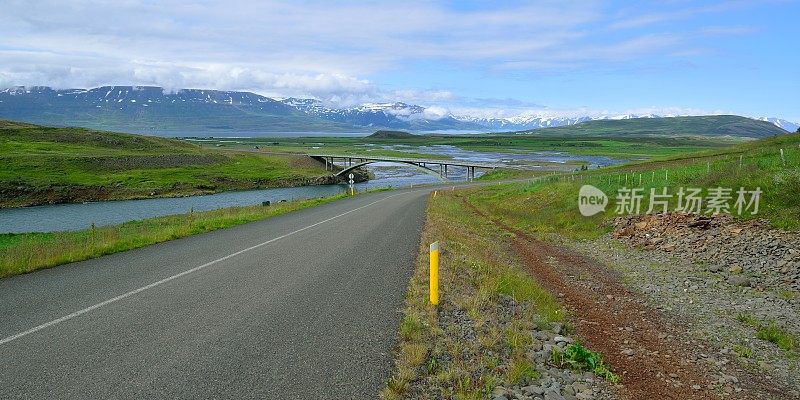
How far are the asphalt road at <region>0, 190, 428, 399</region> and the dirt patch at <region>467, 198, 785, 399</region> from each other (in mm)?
3816

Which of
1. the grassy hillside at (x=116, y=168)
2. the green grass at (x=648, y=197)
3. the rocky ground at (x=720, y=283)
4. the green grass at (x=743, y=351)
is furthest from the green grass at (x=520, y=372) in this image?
the grassy hillside at (x=116, y=168)

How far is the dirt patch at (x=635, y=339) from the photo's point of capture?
7285 mm

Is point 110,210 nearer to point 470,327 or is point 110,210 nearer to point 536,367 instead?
point 470,327

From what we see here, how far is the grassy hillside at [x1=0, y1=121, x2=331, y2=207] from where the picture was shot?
68062mm

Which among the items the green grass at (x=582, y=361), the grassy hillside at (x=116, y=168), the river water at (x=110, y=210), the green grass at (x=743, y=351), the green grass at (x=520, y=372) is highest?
the green grass at (x=520, y=372)

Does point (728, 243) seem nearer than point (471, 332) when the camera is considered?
No

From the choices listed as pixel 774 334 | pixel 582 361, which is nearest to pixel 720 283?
pixel 774 334

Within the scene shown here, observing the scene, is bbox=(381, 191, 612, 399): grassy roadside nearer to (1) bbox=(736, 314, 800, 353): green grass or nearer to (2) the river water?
(1) bbox=(736, 314, 800, 353): green grass

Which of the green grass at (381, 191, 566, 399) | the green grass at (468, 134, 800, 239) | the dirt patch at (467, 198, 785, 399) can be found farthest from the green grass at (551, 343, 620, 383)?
the green grass at (468, 134, 800, 239)

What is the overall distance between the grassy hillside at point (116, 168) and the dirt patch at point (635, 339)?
231 feet

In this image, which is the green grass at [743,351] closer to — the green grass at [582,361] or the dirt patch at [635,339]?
the dirt patch at [635,339]

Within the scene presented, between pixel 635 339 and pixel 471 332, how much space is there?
4045 millimetres

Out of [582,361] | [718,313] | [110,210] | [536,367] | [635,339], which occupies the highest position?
[536,367]

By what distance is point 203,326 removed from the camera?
24.4 feet
